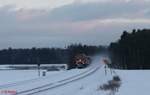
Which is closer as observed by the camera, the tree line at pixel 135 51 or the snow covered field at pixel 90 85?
the snow covered field at pixel 90 85

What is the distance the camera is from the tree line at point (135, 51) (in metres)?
117

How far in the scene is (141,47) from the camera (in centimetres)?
12412

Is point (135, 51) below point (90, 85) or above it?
above

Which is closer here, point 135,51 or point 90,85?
point 90,85

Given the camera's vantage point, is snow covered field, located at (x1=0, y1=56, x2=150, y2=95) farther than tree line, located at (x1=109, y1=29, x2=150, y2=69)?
No

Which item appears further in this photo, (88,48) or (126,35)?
(88,48)

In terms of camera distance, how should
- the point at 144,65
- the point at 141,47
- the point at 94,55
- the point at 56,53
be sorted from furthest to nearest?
the point at 56,53 < the point at 94,55 < the point at 141,47 < the point at 144,65

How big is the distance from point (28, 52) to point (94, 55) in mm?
30663

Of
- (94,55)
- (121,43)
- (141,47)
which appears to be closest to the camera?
(141,47)

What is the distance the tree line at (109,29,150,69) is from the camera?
117 meters

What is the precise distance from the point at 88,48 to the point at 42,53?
39259 millimetres

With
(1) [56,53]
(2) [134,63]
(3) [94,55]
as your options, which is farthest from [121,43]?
(1) [56,53]

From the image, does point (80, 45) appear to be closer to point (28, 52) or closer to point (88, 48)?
point (88, 48)

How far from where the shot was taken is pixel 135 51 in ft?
401
